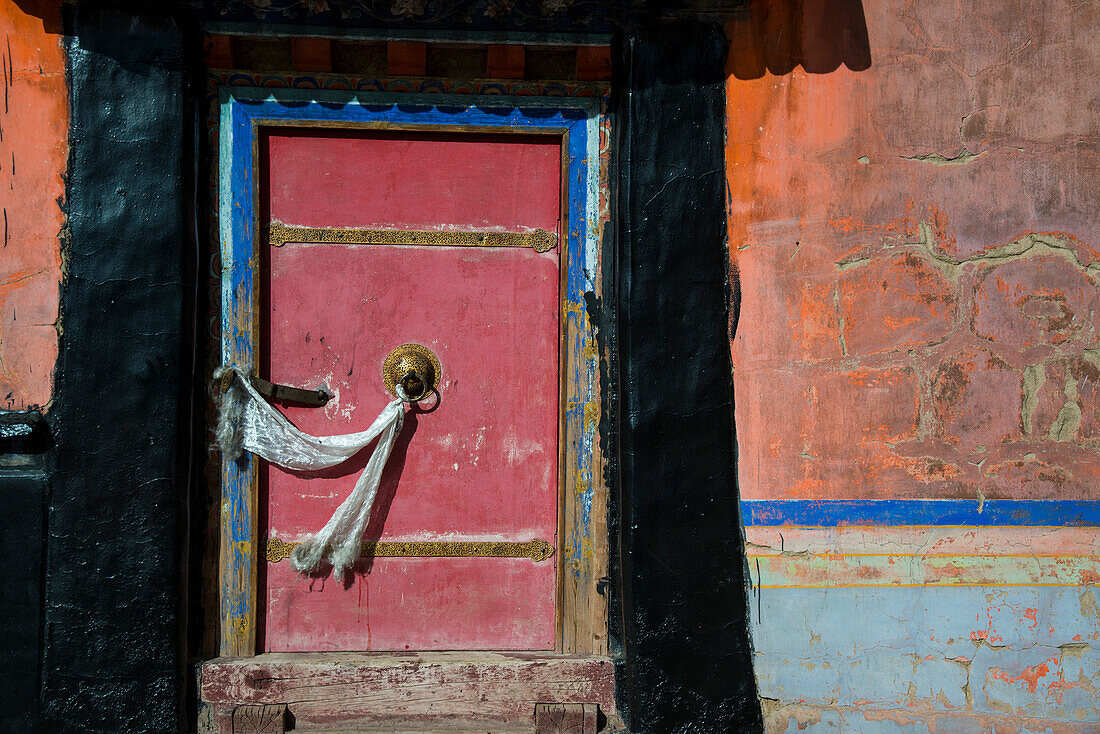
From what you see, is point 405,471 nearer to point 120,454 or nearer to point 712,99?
point 120,454

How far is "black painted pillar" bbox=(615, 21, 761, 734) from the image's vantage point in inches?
97.1

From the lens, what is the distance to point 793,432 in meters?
2.53

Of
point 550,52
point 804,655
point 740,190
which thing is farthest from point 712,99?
point 804,655

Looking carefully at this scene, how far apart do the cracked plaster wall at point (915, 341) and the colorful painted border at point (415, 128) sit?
513 millimetres

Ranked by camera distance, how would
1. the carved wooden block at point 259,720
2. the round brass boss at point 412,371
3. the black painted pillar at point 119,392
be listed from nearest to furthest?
1. the black painted pillar at point 119,392
2. the carved wooden block at point 259,720
3. the round brass boss at point 412,371

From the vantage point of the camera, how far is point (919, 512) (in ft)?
8.35

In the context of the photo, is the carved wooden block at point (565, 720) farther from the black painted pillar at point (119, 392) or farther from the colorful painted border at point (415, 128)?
the black painted pillar at point (119, 392)

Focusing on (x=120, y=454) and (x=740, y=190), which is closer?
(x=120, y=454)

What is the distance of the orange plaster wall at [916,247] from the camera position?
8.30ft

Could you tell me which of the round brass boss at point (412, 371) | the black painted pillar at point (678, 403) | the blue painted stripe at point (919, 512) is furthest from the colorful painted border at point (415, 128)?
the blue painted stripe at point (919, 512)

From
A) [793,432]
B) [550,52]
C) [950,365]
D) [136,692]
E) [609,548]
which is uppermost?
[550,52]

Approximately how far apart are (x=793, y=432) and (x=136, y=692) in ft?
7.45

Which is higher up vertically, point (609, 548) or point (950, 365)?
point (950, 365)

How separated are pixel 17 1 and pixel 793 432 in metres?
2.84
